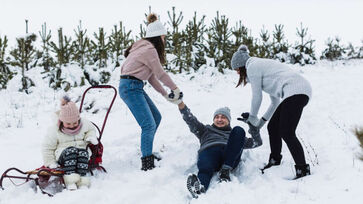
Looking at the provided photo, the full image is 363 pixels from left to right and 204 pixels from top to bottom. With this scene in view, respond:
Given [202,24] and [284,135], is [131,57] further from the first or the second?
[202,24]

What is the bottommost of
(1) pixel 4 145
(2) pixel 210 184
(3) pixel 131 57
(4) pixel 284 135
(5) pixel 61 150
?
(1) pixel 4 145

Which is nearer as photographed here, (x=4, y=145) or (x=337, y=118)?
(x=4, y=145)

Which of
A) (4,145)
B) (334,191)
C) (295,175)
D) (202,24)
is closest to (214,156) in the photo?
(295,175)

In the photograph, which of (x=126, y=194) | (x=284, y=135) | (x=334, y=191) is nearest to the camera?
(x=334, y=191)

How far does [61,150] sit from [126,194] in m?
1.02

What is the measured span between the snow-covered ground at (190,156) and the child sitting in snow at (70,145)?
22 centimetres

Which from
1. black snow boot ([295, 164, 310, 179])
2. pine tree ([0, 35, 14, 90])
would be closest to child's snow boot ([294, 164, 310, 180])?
black snow boot ([295, 164, 310, 179])

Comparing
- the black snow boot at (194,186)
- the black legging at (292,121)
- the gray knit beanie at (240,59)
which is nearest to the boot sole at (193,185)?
the black snow boot at (194,186)

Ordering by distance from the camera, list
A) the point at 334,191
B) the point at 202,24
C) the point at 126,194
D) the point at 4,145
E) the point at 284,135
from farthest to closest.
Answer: the point at 202,24, the point at 4,145, the point at 284,135, the point at 126,194, the point at 334,191

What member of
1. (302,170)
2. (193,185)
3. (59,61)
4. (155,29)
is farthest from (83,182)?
(59,61)

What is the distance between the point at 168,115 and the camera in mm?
6734

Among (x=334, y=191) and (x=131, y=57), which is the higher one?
(x=131, y=57)

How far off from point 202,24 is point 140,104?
34.0 feet

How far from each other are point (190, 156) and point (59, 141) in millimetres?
1760
